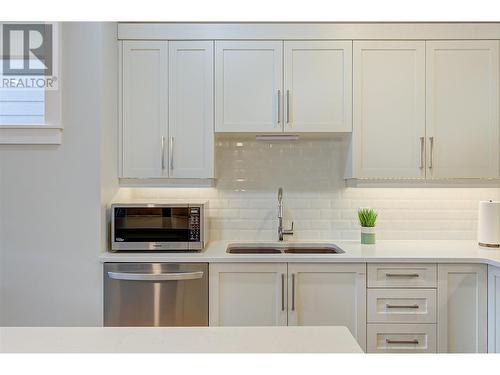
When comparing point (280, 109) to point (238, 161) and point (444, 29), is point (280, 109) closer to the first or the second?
point (238, 161)

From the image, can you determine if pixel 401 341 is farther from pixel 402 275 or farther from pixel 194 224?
pixel 194 224

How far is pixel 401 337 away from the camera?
6.90ft

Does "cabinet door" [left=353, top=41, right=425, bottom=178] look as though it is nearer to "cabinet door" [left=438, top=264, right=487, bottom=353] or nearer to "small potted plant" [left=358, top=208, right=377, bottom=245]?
"small potted plant" [left=358, top=208, right=377, bottom=245]

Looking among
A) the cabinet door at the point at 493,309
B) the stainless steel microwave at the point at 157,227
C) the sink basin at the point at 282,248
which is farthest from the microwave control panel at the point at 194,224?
the cabinet door at the point at 493,309

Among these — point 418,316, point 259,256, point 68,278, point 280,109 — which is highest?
point 280,109

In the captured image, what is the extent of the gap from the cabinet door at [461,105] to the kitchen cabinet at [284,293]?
954mm

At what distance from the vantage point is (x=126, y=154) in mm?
2373

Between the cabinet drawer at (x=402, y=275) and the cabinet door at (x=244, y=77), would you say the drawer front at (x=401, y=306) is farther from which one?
the cabinet door at (x=244, y=77)

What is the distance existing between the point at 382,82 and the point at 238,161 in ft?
3.69

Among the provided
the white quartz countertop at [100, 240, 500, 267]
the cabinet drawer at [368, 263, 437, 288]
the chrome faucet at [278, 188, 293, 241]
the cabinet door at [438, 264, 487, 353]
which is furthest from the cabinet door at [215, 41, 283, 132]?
the cabinet door at [438, 264, 487, 353]

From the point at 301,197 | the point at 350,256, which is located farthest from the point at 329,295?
the point at 301,197
